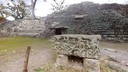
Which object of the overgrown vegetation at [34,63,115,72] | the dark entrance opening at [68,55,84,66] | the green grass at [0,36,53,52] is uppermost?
the dark entrance opening at [68,55,84,66]

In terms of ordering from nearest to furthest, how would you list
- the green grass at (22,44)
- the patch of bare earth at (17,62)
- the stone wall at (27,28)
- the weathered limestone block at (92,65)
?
the weathered limestone block at (92,65), the patch of bare earth at (17,62), the green grass at (22,44), the stone wall at (27,28)

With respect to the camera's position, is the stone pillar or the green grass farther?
the green grass

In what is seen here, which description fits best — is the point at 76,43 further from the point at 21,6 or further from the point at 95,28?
the point at 21,6

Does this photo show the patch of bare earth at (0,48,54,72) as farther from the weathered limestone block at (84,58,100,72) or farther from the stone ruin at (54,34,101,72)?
the weathered limestone block at (84,58,100,72)

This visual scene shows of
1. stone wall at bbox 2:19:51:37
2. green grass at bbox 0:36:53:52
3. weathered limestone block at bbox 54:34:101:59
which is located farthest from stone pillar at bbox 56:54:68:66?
stone wall at bbox 2:19:51:37

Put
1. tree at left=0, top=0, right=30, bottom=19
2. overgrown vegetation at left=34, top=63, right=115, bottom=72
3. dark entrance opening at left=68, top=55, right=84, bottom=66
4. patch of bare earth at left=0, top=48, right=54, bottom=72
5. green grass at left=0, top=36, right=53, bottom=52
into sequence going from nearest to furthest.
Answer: overgrown vegetation at left=34, top=63, right=115, bottom=72 → dark entrance opening at left=68, top=55, right=84, bottom=66 → patch of bare earth at left=0, top=48, right=54, bottom=72 → green grass at left=0, top=36, right=53, bottom=52 → tree at left=0, top=0, right=30, bottom=19

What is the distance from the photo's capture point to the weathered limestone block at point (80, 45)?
3.31 metres

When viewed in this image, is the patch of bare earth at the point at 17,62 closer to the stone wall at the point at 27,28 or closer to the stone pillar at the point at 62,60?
the stone pillar at the point at 62,60

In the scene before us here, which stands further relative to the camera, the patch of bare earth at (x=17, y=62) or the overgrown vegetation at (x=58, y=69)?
the patch of bare earth at (x=17, y=62)

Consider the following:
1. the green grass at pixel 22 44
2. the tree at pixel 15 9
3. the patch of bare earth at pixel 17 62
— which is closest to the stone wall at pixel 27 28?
the green grass at pixel 22 44

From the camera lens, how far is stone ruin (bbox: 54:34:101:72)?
3.31 meters

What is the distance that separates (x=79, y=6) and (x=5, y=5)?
943 cm

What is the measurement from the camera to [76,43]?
11.4 ft

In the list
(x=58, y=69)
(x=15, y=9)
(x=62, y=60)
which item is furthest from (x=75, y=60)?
(x=15, y=9)
